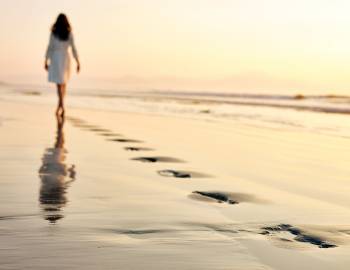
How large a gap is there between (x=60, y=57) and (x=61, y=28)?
0.66 metres

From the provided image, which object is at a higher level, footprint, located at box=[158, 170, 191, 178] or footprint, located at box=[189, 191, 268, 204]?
footprint, located at box=[189, 191, 268, 204]

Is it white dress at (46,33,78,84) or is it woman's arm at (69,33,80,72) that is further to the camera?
white dress at (46,33,78,84)

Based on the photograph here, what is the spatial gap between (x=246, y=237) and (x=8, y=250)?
963 mm

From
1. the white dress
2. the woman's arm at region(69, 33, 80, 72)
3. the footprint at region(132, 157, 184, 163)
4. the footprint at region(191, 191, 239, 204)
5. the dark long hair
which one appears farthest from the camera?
the white dress

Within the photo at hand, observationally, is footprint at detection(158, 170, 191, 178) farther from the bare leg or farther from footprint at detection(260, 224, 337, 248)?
the bare leg

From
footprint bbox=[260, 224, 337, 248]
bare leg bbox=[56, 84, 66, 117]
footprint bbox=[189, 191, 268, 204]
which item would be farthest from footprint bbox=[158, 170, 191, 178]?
bare leg bbox=[56, 84, 66, 117]

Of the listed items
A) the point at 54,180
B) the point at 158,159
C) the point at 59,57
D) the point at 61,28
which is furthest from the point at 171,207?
the point at 59,57

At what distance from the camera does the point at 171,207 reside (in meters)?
3.47

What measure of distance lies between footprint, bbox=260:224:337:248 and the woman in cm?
1037

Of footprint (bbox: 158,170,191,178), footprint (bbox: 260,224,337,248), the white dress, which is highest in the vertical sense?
the white dress

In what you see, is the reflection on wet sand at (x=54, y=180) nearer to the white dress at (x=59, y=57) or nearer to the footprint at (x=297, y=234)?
the footprint at (x=297, y=234)

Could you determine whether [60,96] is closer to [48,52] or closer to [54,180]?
[48,52]

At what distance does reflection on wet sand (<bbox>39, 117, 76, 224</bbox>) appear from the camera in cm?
329

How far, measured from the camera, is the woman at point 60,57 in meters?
13.1
